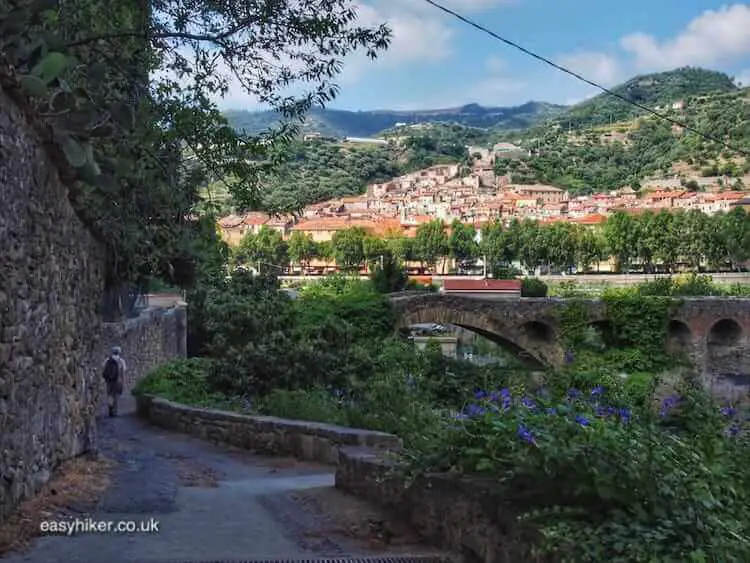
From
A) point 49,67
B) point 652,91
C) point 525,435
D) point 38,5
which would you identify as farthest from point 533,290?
point 652,91

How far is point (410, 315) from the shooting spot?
99.2ft

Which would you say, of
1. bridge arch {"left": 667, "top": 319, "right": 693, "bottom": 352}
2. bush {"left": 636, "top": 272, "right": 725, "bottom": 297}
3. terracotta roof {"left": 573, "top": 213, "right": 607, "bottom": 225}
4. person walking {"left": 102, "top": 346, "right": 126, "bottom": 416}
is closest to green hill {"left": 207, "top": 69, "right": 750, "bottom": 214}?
terracotta roof {"left": 573, "top": 213, "right": 607, "bottom": 225}

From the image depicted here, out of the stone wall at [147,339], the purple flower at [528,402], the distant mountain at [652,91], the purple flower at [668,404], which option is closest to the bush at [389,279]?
the stone wall at [147,339]

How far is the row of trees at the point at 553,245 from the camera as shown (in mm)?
69062

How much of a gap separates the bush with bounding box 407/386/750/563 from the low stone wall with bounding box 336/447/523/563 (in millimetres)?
106

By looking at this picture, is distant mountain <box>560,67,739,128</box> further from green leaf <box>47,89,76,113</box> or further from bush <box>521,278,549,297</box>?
green leaf <box>47,89,76,113</box>

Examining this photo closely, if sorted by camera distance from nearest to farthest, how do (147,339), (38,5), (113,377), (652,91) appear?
(38,5), (113,377), (147,339), (652,91)

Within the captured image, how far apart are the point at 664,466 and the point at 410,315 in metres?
27.1

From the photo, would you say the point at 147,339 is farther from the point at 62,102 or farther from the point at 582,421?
the point at 582,421

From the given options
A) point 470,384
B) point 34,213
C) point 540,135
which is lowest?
point 470,384

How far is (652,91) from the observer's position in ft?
587

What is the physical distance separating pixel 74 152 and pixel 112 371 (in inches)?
386

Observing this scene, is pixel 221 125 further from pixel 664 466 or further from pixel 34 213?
pixel 664 466

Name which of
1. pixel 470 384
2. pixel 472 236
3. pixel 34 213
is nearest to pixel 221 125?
pixel 34 213
